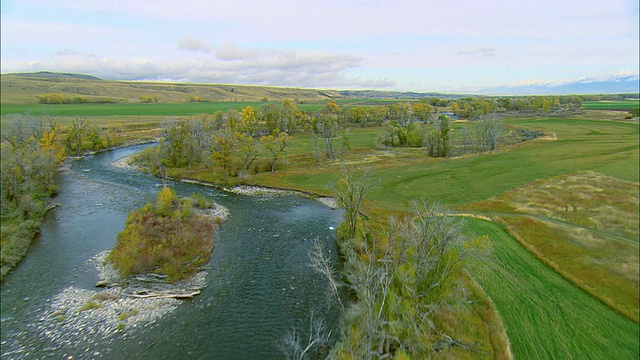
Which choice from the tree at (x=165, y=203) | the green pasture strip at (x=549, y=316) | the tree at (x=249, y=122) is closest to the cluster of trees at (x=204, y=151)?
the tree at (x=165, y=203)

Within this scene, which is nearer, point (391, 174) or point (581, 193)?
point (581, 193)

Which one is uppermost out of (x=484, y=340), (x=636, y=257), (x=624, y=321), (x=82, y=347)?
(x=636, y=257)

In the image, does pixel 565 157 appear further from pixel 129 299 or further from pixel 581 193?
pixel 129 299

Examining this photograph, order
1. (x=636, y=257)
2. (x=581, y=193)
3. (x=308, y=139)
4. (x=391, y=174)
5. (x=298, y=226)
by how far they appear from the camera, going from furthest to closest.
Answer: (x=308, y=139), (x=391, y=174), (x=298, y=226), (x=581, y=193), (x=636, y=257)

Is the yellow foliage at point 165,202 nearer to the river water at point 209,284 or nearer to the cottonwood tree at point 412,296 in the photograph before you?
the river water at point 209,284

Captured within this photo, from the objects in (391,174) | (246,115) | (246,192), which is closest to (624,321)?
(391,174)

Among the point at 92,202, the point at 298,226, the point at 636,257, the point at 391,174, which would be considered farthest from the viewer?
the point at 391,174

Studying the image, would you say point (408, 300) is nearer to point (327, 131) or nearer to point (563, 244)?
point (563, 244)

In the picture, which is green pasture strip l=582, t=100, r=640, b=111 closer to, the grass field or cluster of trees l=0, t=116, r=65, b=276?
the grass field

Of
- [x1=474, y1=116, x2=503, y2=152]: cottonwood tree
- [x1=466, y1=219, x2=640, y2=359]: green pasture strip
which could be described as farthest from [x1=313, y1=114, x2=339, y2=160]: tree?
[x1=466, y1=219, x2=640, y2=359]: green pasture strip
